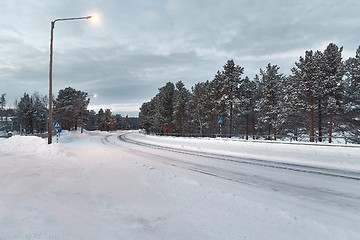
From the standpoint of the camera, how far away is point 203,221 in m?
5.01

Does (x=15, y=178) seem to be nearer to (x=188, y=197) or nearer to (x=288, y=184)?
(x=188, y=197)

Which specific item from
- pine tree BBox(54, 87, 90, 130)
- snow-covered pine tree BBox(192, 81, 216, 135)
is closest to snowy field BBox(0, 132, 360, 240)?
snow-covered pine tree BBox(192, 81, 216, 135)

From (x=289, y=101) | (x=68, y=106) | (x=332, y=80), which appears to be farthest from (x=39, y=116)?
(x=332, y=80)

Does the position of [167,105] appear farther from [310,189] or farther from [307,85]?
[310,189]

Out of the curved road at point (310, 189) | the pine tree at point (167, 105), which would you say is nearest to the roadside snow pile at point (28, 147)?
the curved road at point (310, 189)

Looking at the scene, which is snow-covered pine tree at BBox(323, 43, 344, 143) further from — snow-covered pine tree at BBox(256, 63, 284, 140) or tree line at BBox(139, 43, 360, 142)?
snow-covered pine tree at BBox(256, 63, 284, 140)

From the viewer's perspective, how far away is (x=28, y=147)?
20.2 metres

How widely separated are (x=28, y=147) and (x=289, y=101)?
125ft

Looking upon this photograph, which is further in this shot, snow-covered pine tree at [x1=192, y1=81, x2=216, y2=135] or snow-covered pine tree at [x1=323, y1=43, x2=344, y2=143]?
snow-covered pine tree at [x1=192, y1=81, x2=216, y2=135]

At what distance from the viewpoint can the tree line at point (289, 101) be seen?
37544 millimetres

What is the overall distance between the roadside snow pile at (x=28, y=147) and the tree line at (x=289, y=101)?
24.3 m

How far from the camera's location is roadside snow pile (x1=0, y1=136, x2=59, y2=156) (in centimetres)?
1811

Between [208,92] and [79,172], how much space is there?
5481cm

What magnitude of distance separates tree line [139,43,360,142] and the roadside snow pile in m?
24.3
